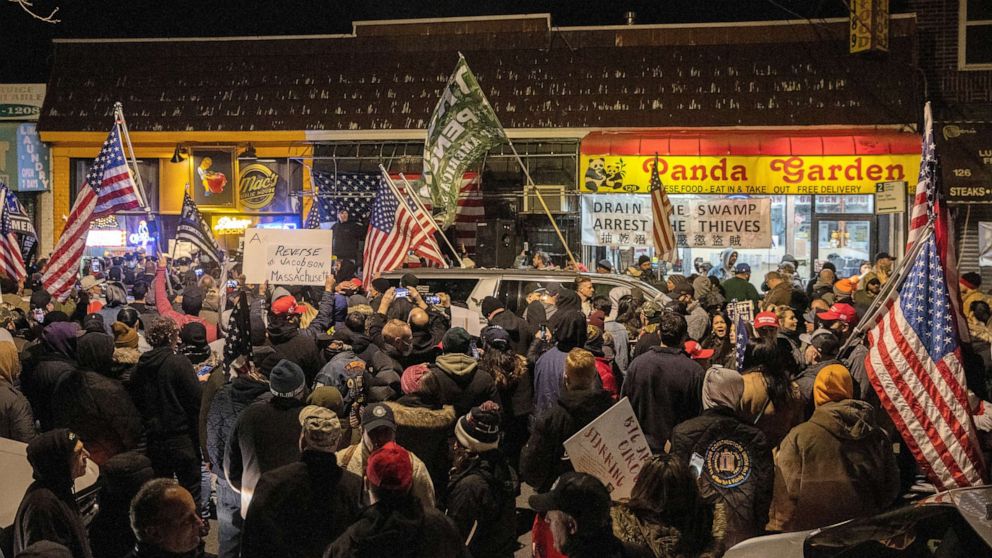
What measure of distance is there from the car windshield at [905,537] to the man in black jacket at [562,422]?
212 centimetres

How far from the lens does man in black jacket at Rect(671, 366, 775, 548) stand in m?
5.20

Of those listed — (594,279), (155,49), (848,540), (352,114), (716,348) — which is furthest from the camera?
(155,49)

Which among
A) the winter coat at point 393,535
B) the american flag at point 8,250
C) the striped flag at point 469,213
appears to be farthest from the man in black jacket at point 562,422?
the striped flag at point 469,213

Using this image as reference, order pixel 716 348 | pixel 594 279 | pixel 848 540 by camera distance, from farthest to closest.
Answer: pixel 594 279 < pixel 716 348 < pixel 848 540

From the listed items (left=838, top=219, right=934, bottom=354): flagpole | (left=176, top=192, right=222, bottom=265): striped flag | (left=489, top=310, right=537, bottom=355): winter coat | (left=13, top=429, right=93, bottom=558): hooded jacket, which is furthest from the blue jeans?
(left=176, top=192, right=222, bottom=265): striped flag

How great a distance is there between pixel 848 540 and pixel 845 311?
4.70 meters

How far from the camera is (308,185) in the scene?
75.4 ft

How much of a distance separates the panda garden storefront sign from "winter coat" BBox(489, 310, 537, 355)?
629 centimetres

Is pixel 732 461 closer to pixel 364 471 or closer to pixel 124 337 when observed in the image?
pixel 364 471

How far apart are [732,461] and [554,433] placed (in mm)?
1312

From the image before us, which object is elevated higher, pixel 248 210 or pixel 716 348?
pixel 248 210

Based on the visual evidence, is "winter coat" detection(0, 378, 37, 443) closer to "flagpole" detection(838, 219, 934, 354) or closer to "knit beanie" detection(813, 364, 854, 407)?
"knit beanie" detection(813, 364, 854, 407)

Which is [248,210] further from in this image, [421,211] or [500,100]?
[421,211]

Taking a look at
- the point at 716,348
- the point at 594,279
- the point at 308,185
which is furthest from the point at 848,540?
the point at 308,185
